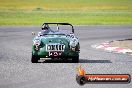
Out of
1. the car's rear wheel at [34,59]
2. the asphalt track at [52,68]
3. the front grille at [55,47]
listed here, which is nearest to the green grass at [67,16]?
the asphalt track at [52,68]

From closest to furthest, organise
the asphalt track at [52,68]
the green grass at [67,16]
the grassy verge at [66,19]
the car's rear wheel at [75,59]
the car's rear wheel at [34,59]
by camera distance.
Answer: the asphalt track at [52,68] < the car's rear wheel at [34,59] < the car's rear wheel at [75,59] < the grassy verge at [66,19] < the green grass at [67,16]

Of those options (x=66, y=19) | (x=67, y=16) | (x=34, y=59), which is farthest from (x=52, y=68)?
(x=67, y=16)

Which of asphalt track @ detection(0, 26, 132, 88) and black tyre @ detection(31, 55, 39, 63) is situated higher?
black tyre @ detection(31, 55, 39, 63)

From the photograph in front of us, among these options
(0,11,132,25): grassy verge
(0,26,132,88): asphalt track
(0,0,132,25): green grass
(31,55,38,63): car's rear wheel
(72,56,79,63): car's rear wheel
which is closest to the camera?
(0,26,132,88): asphalt track

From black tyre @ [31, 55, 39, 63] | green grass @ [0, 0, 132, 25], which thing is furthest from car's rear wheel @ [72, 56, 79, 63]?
green grass @ [0, 0, 132, 25]

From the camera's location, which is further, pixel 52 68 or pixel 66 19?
pixel 66 19

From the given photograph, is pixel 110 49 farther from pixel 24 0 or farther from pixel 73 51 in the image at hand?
pixel 24 0

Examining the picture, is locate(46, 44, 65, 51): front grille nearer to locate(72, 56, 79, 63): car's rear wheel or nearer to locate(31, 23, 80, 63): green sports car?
locate(31, 23, 80, 63): green sports car

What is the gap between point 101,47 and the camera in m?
25.7

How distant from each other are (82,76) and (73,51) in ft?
21.2

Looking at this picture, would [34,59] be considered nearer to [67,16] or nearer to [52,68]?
[52,68]

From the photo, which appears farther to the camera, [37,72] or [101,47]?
[101,47]

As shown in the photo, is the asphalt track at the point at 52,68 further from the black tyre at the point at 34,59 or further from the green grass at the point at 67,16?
the green grass at the point at 67,16

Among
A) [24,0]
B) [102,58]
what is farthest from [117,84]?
[24,0]
